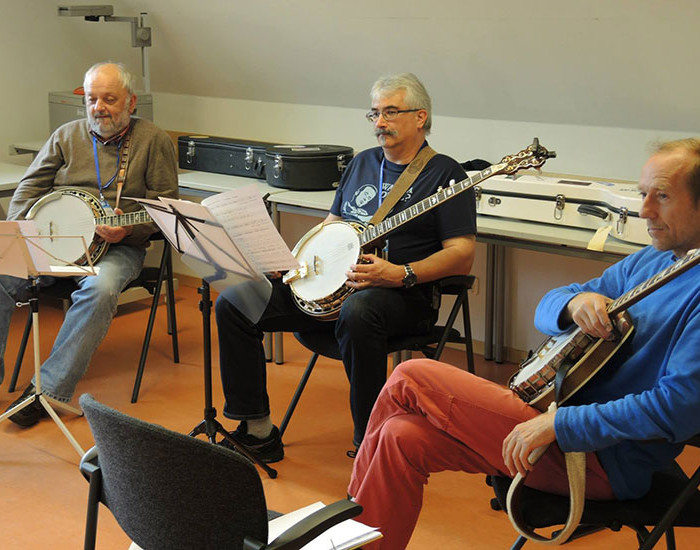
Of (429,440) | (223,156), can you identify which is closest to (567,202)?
(429,440)

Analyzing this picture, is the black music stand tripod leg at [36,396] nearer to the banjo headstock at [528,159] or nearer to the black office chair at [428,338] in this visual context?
the black office chair at [428,338]

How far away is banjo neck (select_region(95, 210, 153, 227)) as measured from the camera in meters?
3.58

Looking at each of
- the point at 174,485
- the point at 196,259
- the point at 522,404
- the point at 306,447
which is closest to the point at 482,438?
the point at 522,404

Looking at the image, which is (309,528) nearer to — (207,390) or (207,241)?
(207,241)

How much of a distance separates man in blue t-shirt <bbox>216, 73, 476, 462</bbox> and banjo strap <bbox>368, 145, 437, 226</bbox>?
0.02 m

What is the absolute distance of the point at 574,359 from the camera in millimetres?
1996

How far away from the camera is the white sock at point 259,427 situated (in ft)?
10.3

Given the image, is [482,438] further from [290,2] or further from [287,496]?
[290,2]

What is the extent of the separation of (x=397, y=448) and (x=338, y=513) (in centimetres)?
64

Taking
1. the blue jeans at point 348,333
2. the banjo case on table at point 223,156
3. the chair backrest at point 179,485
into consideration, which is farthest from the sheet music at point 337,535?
the banjo case on table at point 223,156

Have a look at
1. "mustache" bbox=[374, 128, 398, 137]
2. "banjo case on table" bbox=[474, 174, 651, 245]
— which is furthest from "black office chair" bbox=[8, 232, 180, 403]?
"banjo case on table" bbox=[474, 174, 651, 245]

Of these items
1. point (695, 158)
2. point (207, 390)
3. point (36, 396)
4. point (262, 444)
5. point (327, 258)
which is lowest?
point (262, 444)

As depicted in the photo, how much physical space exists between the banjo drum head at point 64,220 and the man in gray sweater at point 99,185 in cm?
7

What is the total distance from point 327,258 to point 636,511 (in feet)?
4.61
